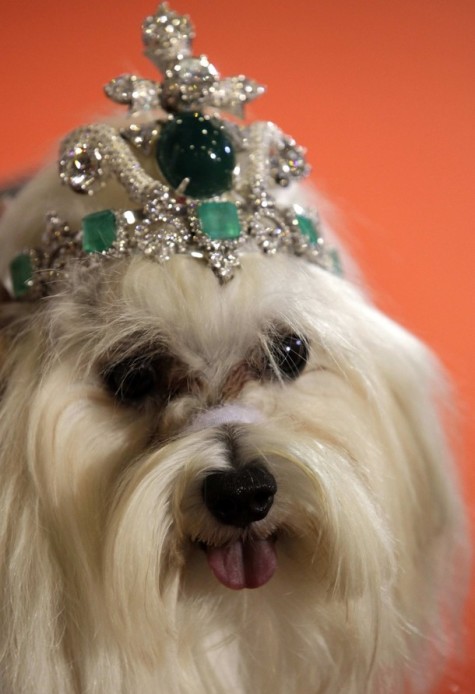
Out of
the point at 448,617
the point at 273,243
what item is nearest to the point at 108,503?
the point at 273,243

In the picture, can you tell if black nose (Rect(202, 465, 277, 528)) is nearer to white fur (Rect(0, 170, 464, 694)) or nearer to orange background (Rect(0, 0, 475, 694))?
white fur (Rect(0, 170, 464, 694))

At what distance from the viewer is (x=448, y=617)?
103 cm

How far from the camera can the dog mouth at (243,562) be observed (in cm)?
74

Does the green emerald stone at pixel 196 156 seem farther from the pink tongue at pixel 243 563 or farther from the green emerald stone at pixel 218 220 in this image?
the pink tongue at pixel 243 563

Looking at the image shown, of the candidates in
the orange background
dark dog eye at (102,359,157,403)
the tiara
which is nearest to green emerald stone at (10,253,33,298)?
the tiara

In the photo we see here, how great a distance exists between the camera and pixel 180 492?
691 millimetres

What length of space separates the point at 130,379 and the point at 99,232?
13 centimetres

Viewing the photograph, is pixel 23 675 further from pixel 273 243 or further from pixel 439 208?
pixel 439 208

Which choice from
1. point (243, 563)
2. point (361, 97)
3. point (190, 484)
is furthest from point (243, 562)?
point (361, 97)

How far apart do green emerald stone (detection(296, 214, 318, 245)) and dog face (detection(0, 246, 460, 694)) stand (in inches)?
1.2

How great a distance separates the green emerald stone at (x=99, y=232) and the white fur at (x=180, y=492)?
2 cm

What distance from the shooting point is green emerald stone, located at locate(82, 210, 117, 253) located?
79 centimetres

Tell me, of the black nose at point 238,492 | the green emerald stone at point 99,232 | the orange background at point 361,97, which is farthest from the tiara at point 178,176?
the orange background at point 361,97

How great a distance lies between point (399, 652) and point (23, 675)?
0.39 meters
